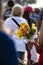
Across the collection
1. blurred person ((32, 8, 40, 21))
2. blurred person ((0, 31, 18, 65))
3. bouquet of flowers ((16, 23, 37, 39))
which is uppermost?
blurred person ((0, 31, 18, 65))

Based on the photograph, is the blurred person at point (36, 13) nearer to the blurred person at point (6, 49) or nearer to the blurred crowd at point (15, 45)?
the blurred crowd at point (15, 45)

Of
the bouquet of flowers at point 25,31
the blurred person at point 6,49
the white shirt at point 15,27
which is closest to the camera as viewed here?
the blurred person at point 6,49

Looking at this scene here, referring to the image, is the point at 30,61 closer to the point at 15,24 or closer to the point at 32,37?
the point at 32,37

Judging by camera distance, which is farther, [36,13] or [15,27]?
[36,13]

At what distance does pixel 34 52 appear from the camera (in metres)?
3.54

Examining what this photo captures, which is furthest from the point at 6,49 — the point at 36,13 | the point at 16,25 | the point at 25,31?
the point at 36,13

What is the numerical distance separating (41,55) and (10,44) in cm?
122

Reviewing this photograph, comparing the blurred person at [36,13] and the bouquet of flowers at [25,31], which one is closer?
the bouquet of flowers at [25,31]

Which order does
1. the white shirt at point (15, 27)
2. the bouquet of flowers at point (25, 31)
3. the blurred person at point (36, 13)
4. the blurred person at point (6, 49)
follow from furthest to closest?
the blurred person at point (36, 13), the white shirt at point (15, 27), the bouquet of flowers at point (25, 31), the blurred person at point (6, 49)

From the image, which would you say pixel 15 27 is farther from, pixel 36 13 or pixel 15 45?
pixel 36 13

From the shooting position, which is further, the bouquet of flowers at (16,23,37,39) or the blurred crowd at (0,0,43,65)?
the bouquet of flowers at (16,23,37,39)

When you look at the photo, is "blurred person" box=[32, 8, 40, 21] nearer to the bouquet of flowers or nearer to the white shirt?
the white shirt

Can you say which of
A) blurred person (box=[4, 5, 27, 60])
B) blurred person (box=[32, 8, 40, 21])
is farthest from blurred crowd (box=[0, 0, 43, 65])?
blurred person (box=[32, 8, 40, 21])

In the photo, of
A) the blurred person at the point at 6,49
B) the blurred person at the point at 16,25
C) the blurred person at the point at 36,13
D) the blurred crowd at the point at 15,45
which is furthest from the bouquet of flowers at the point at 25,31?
the blurred person at the point at 36,13
